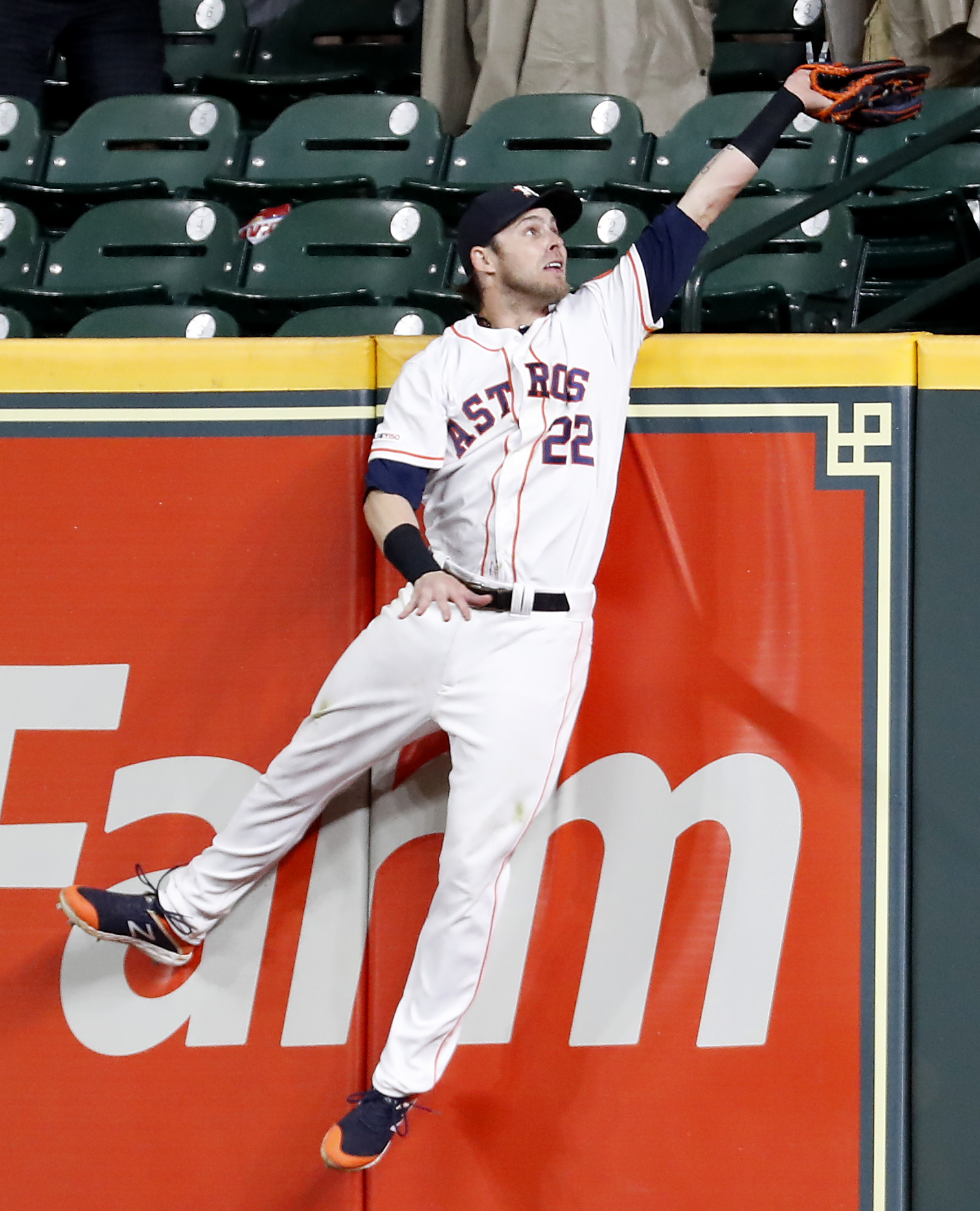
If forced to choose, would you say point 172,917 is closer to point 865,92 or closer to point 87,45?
point 865,92

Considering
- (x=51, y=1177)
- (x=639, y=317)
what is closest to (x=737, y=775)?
(x=639, y=317)

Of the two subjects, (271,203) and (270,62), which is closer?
(271,203)

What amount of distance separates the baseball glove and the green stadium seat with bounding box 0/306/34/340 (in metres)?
2.52

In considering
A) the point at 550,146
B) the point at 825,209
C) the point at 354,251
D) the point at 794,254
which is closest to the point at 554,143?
the point at 550,146

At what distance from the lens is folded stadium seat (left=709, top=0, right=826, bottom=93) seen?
5148 mm

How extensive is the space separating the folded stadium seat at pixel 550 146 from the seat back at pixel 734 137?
3.9 inches

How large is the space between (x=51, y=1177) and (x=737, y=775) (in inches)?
62.7

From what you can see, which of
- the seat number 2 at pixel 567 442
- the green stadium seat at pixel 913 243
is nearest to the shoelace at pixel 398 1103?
the seat number 2 at pixel 567 442

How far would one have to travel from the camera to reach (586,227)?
13.8ft

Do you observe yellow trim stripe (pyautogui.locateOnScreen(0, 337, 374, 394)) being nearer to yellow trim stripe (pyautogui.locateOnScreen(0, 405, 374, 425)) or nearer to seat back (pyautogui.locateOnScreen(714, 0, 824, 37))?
yellow trim stripe (pyautogui.locateOnScreen(0, 405, 374, 425))

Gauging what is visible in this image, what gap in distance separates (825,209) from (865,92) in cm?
33

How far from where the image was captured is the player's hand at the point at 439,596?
2262 mm

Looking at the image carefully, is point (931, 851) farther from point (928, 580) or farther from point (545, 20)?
point (545, 20)

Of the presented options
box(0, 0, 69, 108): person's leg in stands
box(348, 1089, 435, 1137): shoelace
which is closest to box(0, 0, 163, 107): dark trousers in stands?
box(0, 0, 69, 108): person's leg in stands
